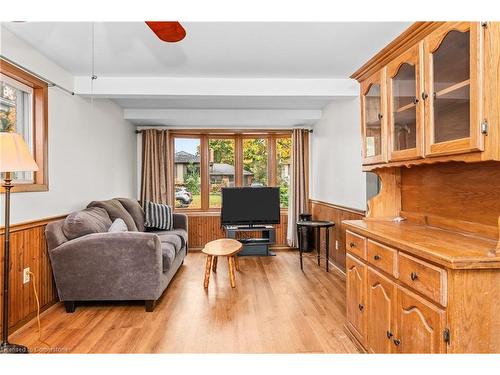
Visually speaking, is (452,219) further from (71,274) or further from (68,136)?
(68,136)

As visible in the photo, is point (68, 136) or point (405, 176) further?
point (68, 136)

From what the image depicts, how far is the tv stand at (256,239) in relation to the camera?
18.6 ft

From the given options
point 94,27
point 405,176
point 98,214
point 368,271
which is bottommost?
point 368,271

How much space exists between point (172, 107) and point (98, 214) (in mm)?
2308

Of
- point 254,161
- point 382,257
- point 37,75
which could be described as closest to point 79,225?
point 37,75

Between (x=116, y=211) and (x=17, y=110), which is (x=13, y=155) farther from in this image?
(x=116, y=211)

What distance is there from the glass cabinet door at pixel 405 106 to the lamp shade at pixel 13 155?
2.38 meters

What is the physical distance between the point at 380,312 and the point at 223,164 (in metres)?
4.77

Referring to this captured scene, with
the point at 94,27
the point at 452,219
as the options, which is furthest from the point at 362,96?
the point at 94,27

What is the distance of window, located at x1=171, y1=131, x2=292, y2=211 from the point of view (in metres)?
6.41

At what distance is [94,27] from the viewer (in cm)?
264

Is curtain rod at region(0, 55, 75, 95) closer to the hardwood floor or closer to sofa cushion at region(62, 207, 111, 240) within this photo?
sofa cushion at region(62, 207, 111, 240)

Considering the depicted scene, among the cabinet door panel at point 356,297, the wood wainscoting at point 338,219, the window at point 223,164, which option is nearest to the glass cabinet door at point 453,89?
the cabinet door panel at point 356,297

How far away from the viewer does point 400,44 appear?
2061 millimetres
